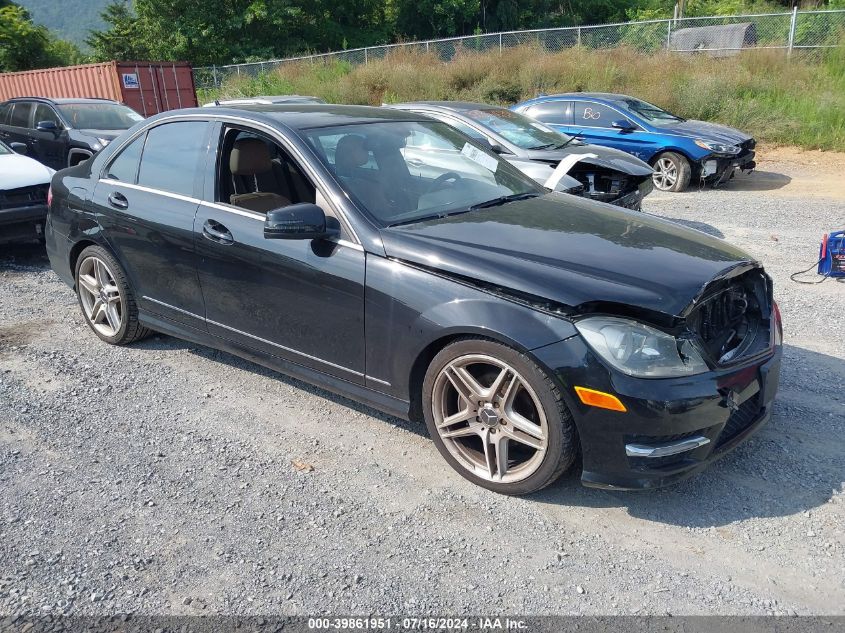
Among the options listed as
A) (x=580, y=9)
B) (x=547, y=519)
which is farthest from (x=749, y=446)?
(x=580, y=9)

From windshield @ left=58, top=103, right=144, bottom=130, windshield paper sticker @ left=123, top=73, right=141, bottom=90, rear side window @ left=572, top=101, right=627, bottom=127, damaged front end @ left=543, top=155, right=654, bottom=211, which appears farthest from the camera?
windshield paper sticker @ left=123, top=73, right=141, bottom=90

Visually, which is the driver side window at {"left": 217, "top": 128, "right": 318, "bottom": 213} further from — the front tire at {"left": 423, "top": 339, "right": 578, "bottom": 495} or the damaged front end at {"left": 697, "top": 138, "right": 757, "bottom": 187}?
the damaged front end at {"left": 697, "top": 138, "right": 757, "bottom": 187}

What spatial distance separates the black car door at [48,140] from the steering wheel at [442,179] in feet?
30.3

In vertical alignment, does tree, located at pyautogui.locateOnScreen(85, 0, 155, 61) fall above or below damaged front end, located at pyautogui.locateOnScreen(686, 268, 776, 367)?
above

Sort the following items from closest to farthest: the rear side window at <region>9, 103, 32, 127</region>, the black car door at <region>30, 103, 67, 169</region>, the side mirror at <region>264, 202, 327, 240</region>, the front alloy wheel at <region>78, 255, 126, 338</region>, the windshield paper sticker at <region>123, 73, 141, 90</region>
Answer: the side mirror at <region>264, 202, 327, 240</region>
the front alloy wheel at <region>78, 255, 126, 338</region>
the black car door at <region>30, 103, 67, 169</region>
the rear side window at <region>9, 103, 32, 127</region>
the windshield paper sticker at <region>123, 73, 141, 90</region>

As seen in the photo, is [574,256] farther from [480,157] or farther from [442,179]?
[480,157]

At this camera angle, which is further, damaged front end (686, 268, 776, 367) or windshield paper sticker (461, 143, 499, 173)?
windshield paper sticker (461, 143, 499, 173)

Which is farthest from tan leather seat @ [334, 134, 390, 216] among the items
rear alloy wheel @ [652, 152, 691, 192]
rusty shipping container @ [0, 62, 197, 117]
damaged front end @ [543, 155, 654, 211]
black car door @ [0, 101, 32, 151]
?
rusty shipping container @ [0, 62, 197, 117]

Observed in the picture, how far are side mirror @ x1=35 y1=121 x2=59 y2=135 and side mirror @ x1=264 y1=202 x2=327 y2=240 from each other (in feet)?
31.1

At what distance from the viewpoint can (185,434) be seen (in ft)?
13.1

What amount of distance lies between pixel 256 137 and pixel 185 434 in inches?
69.3

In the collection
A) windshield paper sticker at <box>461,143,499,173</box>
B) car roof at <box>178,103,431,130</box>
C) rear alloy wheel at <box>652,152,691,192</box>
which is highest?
car roof at <box>178,103,431,130</box>

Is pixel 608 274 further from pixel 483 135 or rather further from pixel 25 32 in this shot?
pixel 25 32

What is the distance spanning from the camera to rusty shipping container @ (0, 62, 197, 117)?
1847 centimetres
